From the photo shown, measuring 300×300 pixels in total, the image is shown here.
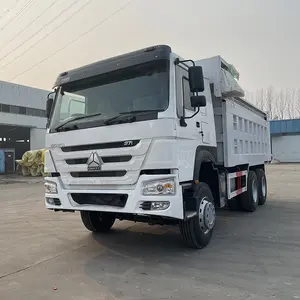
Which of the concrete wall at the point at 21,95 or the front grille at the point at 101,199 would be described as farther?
the concrete wall at the point at 21,95

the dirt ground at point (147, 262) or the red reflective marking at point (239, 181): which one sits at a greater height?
the red reflective marking at point (239, 181)

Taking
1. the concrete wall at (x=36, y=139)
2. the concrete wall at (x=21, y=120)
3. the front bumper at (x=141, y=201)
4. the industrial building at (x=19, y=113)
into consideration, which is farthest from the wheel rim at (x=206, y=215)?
the concrete wall at (x=36, y=139)

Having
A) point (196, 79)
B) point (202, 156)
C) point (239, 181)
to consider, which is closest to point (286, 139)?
point (239, 181)

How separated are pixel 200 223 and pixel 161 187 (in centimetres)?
116

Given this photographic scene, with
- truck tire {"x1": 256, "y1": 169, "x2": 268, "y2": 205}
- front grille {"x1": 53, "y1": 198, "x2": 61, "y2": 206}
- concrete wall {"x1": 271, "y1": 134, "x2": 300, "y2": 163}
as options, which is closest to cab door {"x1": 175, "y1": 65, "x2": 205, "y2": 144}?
front grille {"x1": 53, "y1": 198, "x2": 61, "y2": 206}

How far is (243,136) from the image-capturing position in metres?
7.59

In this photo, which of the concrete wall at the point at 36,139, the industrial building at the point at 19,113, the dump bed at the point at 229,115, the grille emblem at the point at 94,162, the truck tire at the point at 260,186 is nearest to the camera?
the grille emblem at the point at 94,162

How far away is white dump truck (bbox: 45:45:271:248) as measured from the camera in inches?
169

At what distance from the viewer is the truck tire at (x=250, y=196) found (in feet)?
27.0

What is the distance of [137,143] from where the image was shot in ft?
14.4

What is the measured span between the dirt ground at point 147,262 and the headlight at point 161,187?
3.38 feet

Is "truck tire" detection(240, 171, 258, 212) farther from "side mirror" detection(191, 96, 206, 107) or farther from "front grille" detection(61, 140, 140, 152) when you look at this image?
"front grille" detection(61, 140, 140, 152)

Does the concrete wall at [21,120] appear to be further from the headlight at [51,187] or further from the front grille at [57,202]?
the front grille at [57,202]

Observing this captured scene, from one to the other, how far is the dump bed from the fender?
0.55 meters
